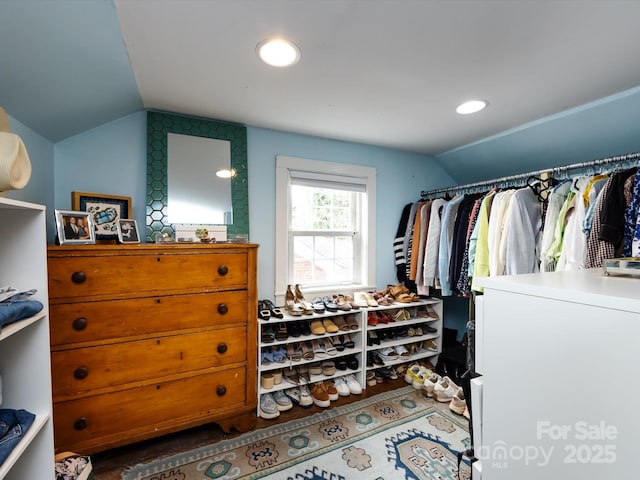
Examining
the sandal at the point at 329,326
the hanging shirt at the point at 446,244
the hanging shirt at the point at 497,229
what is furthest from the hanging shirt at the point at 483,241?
the sandal at the point at 329,326

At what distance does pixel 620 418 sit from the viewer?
0.49 meters

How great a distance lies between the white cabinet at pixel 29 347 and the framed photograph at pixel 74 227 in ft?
1.45

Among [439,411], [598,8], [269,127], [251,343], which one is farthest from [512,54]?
[439,411]

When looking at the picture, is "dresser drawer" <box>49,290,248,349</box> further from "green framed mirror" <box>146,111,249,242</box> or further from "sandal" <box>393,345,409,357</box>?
"sandal" <box>393,345,409,357</box>

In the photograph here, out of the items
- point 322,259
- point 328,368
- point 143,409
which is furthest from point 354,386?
point 143,409

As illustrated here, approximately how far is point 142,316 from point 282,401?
112 cm

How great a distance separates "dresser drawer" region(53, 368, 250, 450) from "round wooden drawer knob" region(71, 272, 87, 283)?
0.57 metres

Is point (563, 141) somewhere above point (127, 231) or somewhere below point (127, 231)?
above

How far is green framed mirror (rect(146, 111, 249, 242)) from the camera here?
191 cm

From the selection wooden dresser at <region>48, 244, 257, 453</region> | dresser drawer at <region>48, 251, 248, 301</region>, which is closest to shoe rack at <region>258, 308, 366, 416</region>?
wooden dresser at <region>48, 244, 257, 453</region>

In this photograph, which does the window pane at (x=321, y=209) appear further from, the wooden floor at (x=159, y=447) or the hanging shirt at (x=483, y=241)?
the wooden floor at (x=159, y=447)

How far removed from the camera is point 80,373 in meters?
1.36

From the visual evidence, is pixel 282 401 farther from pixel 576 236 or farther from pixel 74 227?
pixel 576 236

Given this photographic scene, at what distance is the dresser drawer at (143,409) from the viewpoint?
53.6 inches
